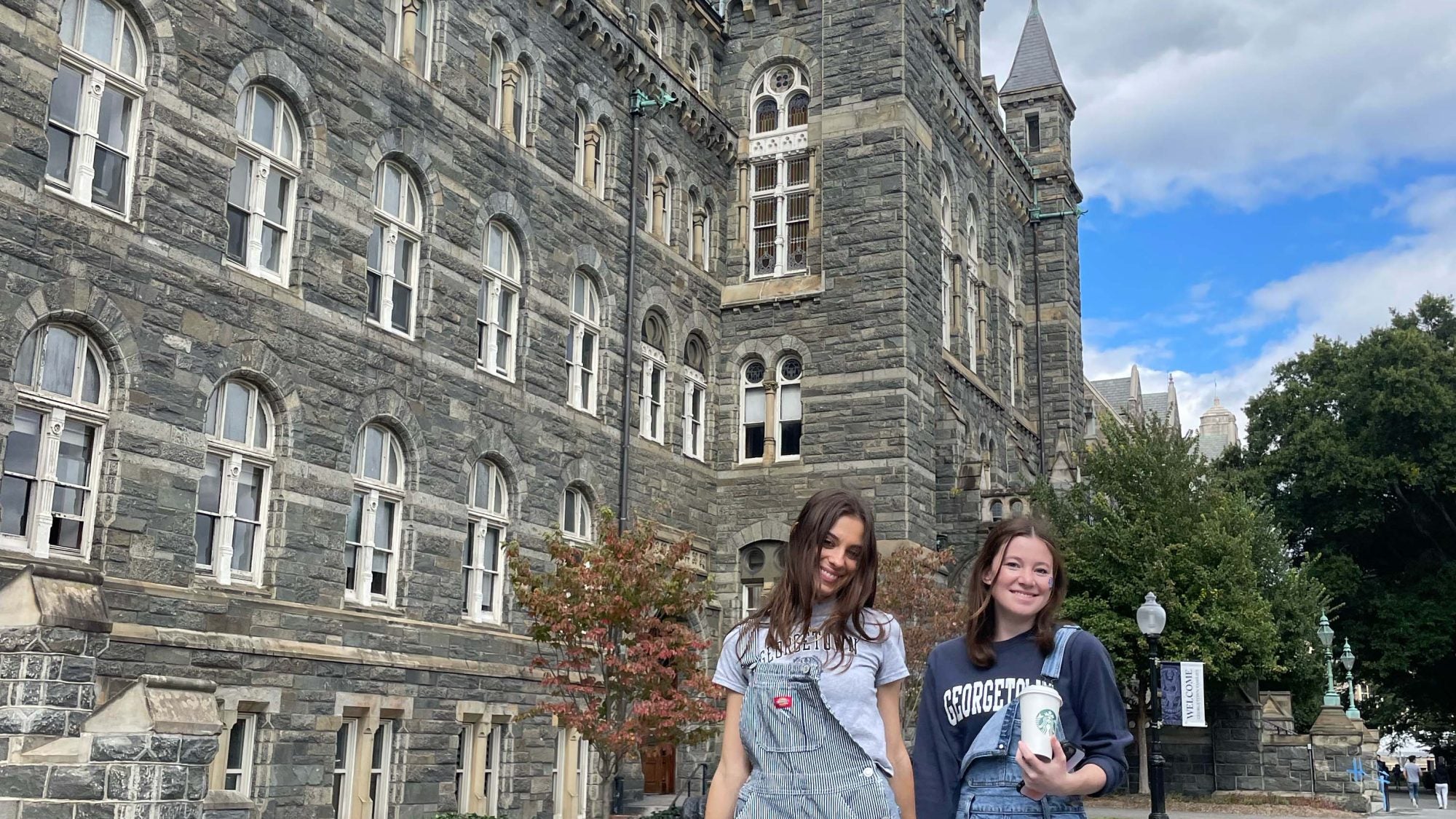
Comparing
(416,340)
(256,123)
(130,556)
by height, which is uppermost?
(256,123)

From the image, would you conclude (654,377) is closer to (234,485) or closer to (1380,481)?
(234,485)

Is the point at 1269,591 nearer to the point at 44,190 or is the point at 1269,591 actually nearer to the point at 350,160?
the point at 350,160

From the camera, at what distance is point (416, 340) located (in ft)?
66.4

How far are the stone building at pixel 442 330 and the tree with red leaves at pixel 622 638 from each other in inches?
105

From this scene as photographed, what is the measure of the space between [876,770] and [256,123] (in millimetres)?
15746

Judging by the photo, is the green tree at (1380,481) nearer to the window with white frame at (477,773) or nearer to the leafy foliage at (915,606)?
the leafy foliage at (915,606)

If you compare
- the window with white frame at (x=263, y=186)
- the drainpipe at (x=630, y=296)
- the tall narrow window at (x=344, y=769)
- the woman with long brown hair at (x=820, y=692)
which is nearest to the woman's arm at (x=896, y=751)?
the woman with long brown hair at (x=820, y=692)

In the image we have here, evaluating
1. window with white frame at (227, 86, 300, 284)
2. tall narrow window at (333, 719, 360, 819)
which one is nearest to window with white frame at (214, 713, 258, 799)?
tall narrow window at (333, 719, 360, 819)

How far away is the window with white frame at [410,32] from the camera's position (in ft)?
67.8

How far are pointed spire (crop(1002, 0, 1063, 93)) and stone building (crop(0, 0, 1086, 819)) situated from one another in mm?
9551

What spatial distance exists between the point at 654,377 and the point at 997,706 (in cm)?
2296

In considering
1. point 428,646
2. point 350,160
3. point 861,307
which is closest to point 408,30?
point 350,160

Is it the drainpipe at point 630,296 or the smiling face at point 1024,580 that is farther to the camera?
the drainpipe at point 630,296

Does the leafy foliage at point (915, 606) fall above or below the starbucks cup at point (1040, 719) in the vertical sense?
above
